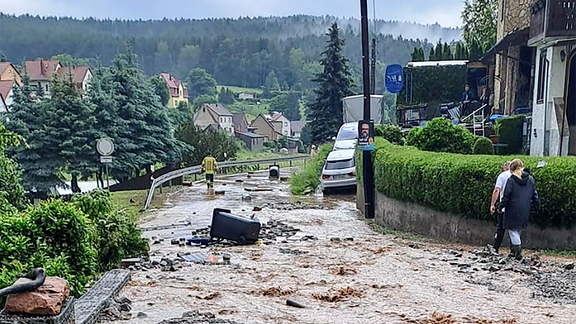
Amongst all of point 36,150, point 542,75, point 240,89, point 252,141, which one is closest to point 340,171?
point 542,75

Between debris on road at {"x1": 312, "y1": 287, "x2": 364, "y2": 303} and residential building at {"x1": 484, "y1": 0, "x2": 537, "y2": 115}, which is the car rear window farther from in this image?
debris on road at {"x1": 312, "y1": 287, "x2": 364, "y2": 303}

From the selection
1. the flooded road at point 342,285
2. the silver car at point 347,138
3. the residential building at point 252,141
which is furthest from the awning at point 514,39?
the residential building at point 252,141

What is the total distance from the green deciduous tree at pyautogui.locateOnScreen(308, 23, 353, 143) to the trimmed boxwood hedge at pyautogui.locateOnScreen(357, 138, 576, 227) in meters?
30.6

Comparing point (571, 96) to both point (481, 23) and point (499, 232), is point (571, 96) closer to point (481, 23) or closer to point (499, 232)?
point (499, 232)

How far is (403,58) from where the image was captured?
466ft

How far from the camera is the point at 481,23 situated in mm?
43906

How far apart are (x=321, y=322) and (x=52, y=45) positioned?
19452 cm

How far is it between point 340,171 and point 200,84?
15615cm

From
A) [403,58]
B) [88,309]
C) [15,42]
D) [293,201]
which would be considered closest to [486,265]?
[88,309]

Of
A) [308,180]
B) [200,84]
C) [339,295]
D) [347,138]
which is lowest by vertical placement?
[308,180]

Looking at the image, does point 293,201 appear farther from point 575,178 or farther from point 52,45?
point 52,45

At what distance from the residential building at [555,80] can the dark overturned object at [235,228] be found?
10324mm

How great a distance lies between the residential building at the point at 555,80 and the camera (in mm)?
16406

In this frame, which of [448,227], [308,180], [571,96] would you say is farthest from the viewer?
[308,180]
